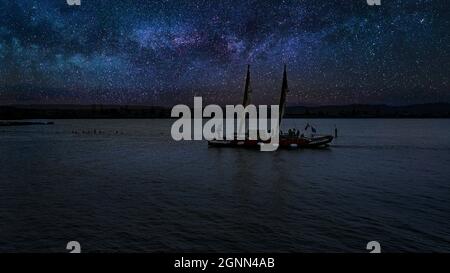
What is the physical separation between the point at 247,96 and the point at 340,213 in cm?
5057

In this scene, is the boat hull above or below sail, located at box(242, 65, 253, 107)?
below

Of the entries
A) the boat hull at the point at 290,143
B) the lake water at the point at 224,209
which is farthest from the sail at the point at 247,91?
the lake water at the point at 224,209

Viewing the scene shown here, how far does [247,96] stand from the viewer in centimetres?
7488

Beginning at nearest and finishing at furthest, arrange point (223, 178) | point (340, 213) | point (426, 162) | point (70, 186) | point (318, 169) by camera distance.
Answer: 1. point (340, 213)
2. point (70, 186)
3. point (223, 178)
4. point (318, 169)
5. point (426, 162)

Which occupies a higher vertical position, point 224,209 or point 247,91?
point 247,91

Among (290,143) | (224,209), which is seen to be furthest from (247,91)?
(224,209)

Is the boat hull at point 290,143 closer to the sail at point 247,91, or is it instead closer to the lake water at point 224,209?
the sail at point 247,91

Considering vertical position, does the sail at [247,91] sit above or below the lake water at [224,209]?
above

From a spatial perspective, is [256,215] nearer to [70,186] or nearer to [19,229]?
[19,229]

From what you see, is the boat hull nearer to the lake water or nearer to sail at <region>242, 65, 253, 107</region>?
sail at <region>242, 65, 253, 107</region>

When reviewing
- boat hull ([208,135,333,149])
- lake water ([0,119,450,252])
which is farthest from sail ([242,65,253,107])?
lake water ([0,119,450,252])

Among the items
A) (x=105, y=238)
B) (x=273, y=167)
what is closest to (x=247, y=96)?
(x=273, y=167)

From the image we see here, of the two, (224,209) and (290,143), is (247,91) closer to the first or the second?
(290,143)
